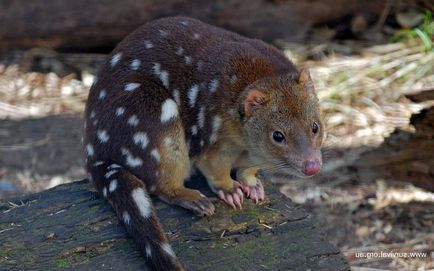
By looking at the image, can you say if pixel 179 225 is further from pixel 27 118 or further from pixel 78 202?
pixel 27 118

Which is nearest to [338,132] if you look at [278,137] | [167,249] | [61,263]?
[278,137]

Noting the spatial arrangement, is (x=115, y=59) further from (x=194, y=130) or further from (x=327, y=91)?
(x=327, y=91)

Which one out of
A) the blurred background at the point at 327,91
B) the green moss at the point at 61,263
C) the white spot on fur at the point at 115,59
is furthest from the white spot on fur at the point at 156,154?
the blurred background at the point at 327,91

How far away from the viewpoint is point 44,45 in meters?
8.10

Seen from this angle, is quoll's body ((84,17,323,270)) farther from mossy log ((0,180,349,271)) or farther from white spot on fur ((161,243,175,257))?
white spot on fur ((161,243,175,257))

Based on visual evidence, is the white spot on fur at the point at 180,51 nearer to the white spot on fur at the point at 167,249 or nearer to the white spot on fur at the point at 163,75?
the white spot on fur at the point at 163,75

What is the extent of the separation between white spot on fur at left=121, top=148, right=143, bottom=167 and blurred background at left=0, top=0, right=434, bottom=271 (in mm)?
2114

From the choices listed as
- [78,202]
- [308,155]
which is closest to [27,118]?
[78,202]

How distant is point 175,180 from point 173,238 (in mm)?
372

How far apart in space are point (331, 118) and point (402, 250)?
171cm

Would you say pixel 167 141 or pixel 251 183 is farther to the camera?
pixel 251 183

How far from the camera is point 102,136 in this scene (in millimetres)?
4062

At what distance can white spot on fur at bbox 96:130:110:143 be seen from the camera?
4.04 m

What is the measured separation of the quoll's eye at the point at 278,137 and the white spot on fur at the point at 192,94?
481 millimetres
